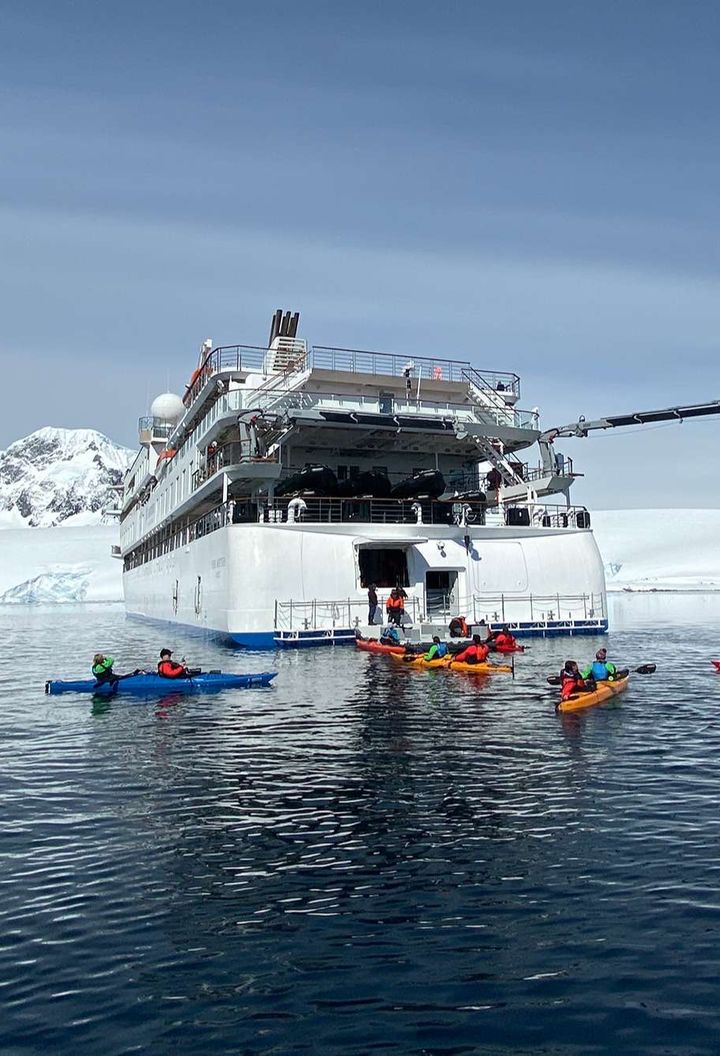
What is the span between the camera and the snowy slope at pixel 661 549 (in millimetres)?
87938

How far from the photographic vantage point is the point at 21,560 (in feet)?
368

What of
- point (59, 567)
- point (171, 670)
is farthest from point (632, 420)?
point (59, 567)

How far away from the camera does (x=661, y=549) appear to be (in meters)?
97.0

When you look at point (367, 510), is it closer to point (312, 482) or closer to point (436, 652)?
point (312, 482)

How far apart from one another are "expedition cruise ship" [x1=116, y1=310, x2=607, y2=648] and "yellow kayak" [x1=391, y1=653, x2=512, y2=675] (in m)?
4.52

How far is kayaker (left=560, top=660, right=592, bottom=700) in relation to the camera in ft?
55.3

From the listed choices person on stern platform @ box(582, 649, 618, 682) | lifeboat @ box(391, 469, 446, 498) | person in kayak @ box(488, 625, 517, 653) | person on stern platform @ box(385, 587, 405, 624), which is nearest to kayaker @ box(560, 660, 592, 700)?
person on stern platform @ box(582, 649, 618, 682)

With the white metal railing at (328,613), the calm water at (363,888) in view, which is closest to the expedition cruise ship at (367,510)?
the white metal railing at (328,613)

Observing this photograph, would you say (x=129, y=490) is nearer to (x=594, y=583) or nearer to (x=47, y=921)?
(x=594, y=583)

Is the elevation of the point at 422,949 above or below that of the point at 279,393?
below

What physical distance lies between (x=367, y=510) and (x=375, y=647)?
7879 mm

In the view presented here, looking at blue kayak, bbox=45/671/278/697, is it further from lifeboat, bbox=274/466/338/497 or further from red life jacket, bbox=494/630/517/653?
lifeboat, bbox=274/466/338/497

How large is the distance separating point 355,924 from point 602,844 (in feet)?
9.66

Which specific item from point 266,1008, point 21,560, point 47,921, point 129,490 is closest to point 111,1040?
point 266,1008
